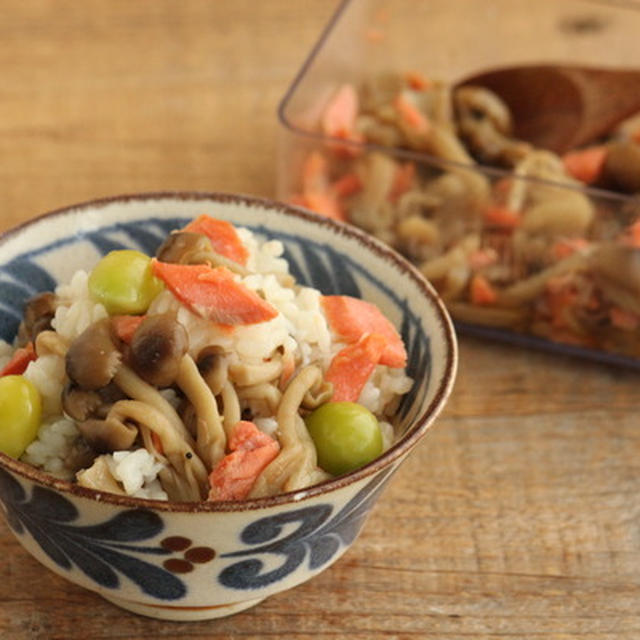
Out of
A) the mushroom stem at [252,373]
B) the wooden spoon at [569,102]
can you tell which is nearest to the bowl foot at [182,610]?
the mushroom stem at [252,373]

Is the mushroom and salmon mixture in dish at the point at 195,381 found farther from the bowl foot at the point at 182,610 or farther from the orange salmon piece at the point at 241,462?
the bowl foot at the point at 182,610

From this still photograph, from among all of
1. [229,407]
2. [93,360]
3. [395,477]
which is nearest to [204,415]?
[229,407]

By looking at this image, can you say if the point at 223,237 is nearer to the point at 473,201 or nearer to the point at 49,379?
the point at 49,379

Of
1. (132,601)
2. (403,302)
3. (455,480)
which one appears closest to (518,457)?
(455,480)

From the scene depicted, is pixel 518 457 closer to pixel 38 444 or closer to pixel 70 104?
pixel 38 444

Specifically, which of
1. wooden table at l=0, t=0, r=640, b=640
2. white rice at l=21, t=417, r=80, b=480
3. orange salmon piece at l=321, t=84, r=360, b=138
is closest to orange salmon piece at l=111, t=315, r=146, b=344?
white rice at l=21, t=417, r=80, b=480

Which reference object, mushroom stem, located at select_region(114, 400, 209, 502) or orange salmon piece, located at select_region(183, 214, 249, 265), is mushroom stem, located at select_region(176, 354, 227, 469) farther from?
orange salmon piece, located at select_region(183, 214, 249, 265)
